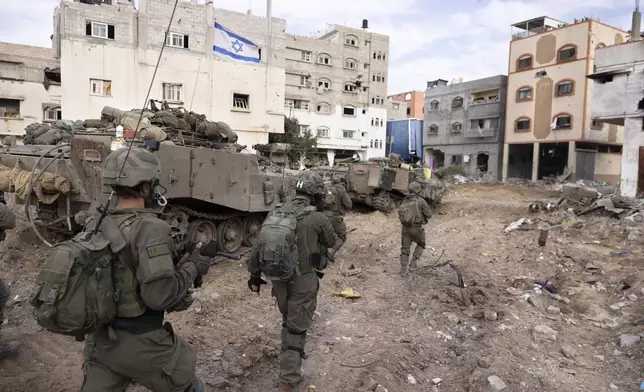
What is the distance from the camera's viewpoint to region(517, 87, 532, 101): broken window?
1202 inches

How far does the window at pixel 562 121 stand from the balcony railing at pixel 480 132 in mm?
4718

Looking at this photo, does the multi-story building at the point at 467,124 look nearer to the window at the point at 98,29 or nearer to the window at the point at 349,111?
the window at the point at 349,111

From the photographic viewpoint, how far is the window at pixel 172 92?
2473 cm

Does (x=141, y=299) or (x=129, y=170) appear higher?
(x=129, y=170)

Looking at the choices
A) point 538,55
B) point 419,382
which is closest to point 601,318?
point 419,382

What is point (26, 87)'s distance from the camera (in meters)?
28.8

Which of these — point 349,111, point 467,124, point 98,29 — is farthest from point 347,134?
point 98,29

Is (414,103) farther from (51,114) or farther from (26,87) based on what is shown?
(26,87)

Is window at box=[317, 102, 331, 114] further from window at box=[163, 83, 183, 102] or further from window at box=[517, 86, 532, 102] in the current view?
window at box=[163, 83, 183, 102]

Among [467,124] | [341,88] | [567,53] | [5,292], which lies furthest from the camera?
[341,88]

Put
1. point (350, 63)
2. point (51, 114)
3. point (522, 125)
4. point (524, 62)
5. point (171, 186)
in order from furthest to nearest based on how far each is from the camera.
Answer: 1. point (350, 63)
2. point (522, 125)
3. point (524, 62)
4. point (51, 114)
5. point (171, 186)

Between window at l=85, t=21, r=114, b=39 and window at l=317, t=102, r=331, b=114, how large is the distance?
57.8ft

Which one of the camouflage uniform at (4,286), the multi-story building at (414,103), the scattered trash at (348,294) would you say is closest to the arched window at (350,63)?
the multi-story building at (414,103)

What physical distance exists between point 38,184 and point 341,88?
33.9m
